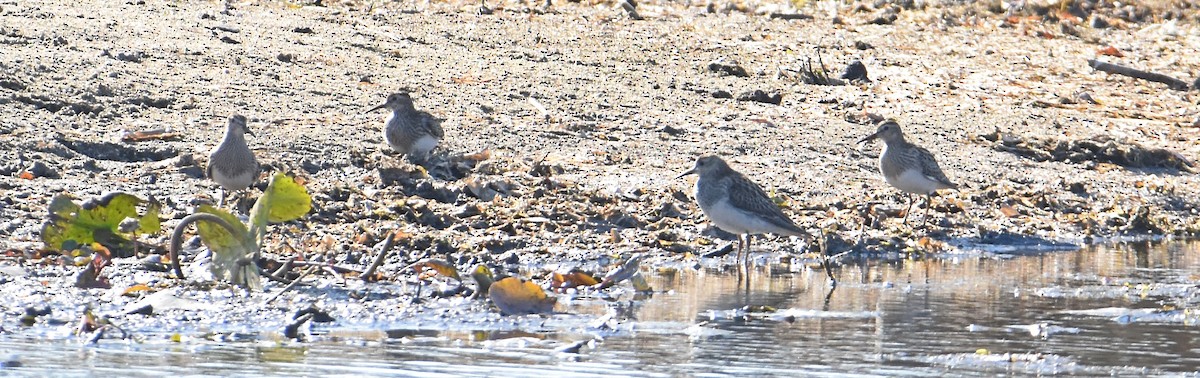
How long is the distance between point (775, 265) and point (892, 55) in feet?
26.2

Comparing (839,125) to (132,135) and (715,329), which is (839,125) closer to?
(132,135)

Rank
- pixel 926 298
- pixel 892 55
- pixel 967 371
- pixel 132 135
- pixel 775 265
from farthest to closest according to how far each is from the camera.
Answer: pixel 892 55 → pixel 132 135 → pixel 775 265 → pixel 926 298 → pixel 967 371

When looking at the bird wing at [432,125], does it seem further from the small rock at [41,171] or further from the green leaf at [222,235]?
the green leaf at [222,235]

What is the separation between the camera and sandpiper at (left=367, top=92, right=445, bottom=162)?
43.6 feet

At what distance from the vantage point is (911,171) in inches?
521

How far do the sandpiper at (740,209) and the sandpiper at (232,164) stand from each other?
275cm

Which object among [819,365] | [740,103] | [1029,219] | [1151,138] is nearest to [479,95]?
[740,103]

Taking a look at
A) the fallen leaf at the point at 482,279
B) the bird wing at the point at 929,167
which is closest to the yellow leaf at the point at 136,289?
the fallen leaf at the point at 482,279

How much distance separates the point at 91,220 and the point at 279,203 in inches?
49.5

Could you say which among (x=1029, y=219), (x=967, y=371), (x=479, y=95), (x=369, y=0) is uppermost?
(x=369, y=0)

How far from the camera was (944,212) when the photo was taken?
1355cm

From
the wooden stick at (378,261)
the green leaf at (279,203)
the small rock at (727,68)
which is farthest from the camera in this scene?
the small rock at (727,68)

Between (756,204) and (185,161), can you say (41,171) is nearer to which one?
(185,161)

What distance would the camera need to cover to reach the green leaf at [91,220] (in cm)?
953
